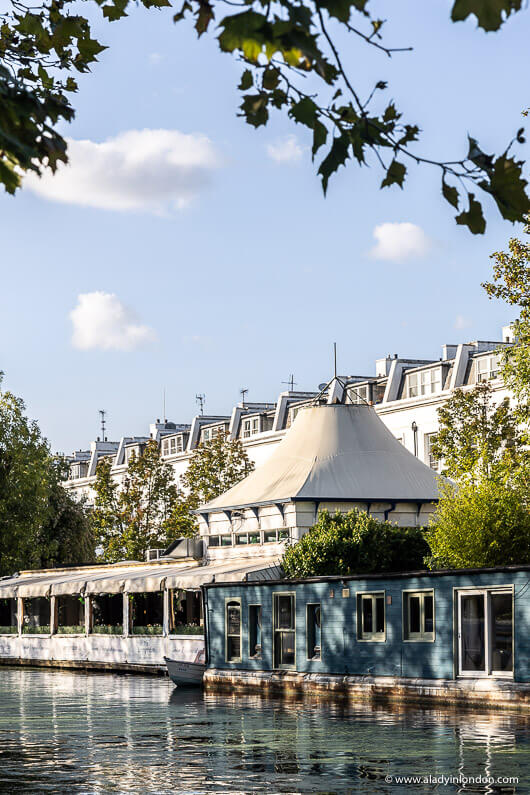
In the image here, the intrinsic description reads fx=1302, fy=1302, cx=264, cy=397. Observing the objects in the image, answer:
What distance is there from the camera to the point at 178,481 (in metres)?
108

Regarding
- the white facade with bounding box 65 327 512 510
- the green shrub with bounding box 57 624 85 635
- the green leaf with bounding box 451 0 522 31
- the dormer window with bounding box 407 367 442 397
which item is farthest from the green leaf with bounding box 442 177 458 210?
the dormer window with bounding box 407 367 442 397

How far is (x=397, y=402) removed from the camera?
85.1 metres

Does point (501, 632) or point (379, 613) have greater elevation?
point (379, 613)

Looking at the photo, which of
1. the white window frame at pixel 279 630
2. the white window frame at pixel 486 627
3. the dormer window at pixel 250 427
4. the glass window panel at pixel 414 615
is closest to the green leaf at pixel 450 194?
the white window frame at pixel 486 627

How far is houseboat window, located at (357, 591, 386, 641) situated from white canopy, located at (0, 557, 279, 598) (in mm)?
8875

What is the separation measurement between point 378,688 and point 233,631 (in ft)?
25.4

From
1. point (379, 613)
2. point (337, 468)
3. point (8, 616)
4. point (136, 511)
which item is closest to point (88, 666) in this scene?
point (337, 468)

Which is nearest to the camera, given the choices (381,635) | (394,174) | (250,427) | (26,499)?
(394,174)

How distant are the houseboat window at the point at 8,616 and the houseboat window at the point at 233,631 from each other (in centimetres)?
2510

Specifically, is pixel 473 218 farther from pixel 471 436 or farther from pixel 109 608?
pixel 109 608

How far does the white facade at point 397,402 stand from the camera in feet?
269

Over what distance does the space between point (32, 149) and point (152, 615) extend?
5498 centimetres

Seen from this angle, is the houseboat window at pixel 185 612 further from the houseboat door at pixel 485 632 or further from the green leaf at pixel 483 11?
the green leaf at pixel 483 11

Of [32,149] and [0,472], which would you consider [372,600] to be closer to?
[32,149]
